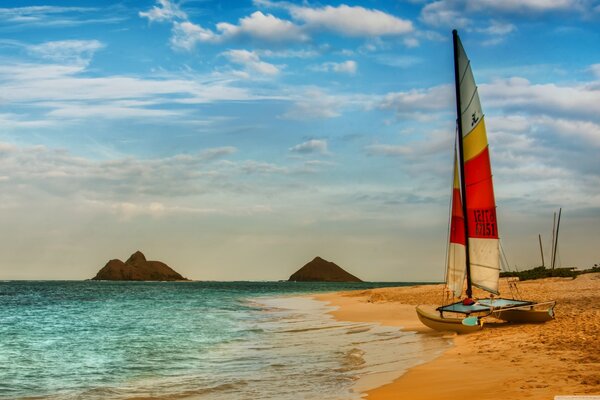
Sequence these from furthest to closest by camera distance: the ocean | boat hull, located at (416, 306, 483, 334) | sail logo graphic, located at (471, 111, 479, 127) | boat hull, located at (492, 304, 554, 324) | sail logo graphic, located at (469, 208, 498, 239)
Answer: sail logo graphic, located at (471, 111, 479, 127) < sail logo graphic, located at (469, 208, 498, 239) < boat hull, located at (492, 304, 554, 324) < boat hull, located at (416, 306, 483, 334) < the ocean

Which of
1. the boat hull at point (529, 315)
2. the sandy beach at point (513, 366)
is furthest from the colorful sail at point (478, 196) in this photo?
the sandy beach at point (513, 366)

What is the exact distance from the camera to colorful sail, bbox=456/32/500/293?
920 inches

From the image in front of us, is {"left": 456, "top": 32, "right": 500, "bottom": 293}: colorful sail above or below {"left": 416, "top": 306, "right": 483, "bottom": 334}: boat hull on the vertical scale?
above

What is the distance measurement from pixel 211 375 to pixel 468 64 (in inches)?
619

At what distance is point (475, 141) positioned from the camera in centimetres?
2391

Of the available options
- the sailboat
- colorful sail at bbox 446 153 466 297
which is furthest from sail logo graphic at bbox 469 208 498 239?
colorful sail at bbox 446 153 466 297

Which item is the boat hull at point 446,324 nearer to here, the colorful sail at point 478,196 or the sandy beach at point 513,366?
the sandy beach at point 513,366

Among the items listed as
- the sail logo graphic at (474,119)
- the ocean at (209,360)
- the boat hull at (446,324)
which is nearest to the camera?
the ocean at (209,360)

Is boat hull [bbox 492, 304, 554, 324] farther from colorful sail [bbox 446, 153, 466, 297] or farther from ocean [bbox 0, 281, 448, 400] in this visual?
ocean [bbox 0, 281, 448, 400]

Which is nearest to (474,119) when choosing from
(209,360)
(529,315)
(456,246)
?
(456,246)

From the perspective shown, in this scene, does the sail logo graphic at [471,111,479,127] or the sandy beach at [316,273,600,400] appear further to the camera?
the sail logo graphic at [471,111,479,127]

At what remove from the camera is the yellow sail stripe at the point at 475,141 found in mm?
23625

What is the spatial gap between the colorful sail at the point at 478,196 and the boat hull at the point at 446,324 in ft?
7.84

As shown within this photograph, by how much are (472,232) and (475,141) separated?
368 cm
